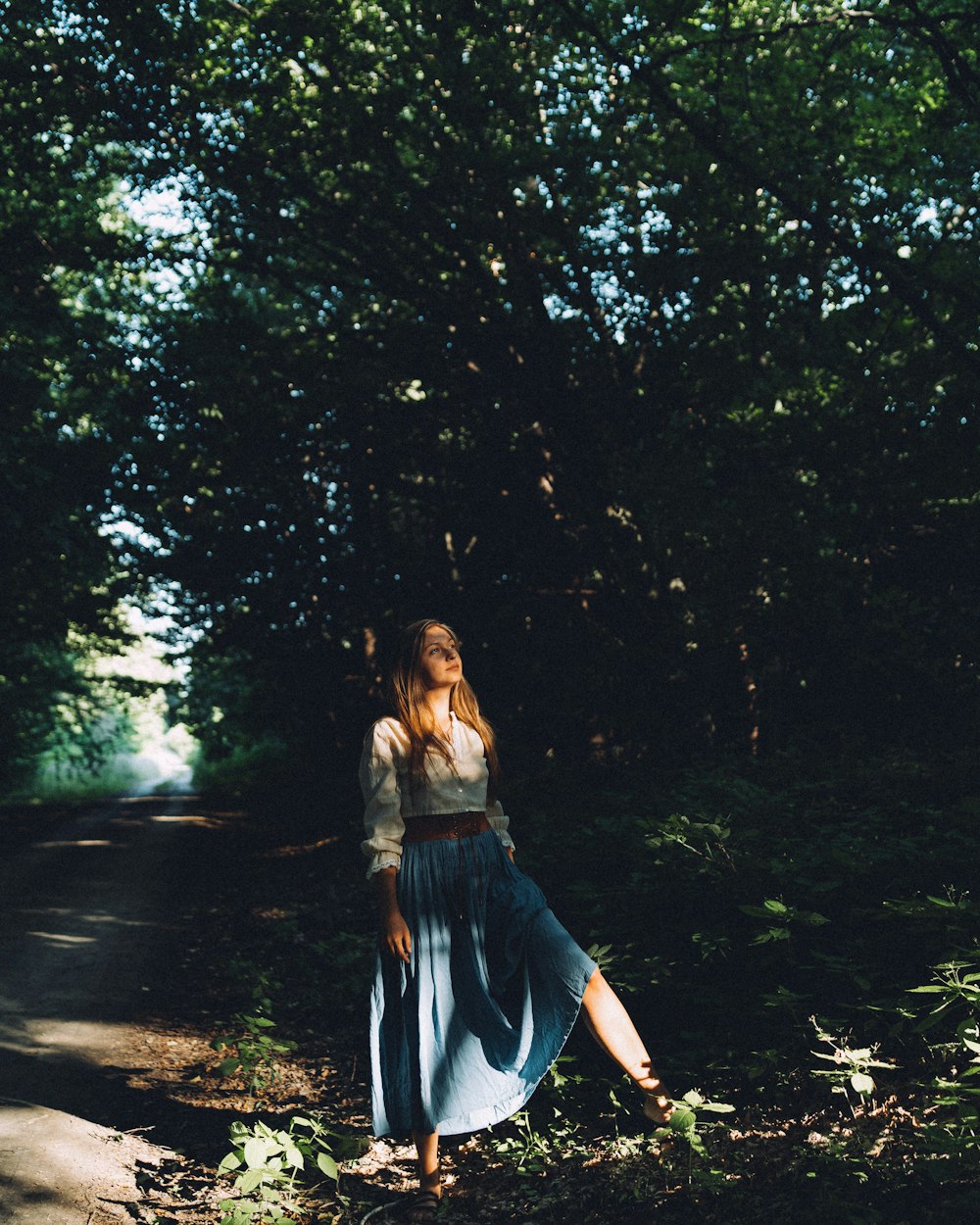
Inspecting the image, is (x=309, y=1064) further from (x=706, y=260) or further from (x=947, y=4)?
(x=947, y=4)

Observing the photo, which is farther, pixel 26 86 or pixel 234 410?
pixel 234 410

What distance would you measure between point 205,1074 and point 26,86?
368 inches

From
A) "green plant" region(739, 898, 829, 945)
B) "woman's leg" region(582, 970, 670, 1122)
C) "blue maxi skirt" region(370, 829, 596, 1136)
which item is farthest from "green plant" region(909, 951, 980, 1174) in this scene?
"blue maxi skirt" region(370, 829, 596, 1136)

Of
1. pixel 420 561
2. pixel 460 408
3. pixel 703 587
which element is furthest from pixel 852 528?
pixel 420 561

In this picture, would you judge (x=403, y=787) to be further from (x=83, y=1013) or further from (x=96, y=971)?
(x=96, y=971)

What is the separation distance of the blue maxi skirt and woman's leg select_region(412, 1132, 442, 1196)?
2.2 inches

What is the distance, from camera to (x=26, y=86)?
9766 mm

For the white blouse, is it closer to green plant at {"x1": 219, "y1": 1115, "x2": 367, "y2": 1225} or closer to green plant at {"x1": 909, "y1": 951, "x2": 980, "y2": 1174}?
green plant at {"x1": 219, "y1": 1115, "x2": 367, "y2": 1225}

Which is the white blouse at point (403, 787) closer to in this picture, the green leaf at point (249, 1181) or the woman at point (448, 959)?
the woman at point (448, 959)

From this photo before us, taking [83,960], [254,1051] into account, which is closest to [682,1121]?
[254,1051]

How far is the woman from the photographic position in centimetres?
373

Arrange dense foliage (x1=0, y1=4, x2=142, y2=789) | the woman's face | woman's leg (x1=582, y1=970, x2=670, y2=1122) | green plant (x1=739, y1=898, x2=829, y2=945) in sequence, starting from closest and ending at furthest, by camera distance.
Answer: woman's leg (x1=582, y1=970, x2=670, y2=1122) < the woman's face < green plant (x1=739, y1=898, x2=829, y2=945) < dense foliage (x1=0, y1=4, x2=142, y2=789)

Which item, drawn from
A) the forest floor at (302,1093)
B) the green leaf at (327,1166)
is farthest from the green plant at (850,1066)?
the green leaf at (327,1166)

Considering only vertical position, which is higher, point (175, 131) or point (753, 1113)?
point (175, 131)
